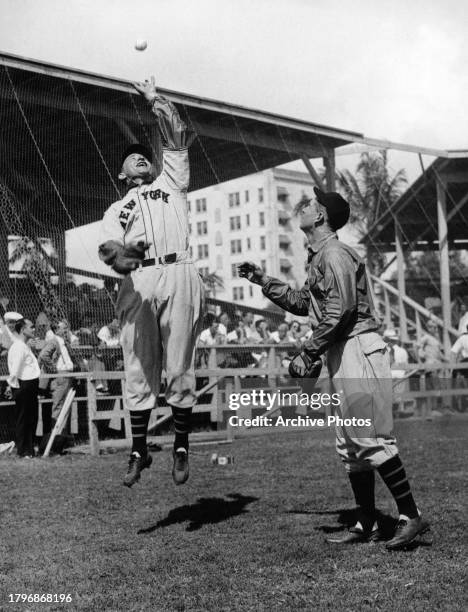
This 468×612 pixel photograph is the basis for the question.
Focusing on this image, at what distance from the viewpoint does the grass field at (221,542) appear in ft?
16.2

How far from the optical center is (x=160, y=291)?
21.3 feet

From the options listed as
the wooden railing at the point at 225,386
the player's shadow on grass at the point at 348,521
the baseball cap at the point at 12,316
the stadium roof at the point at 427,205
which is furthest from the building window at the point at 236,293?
the player's shadow on grass at the point at 348,521

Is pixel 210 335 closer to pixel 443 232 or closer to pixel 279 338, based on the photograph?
pixel 279 338

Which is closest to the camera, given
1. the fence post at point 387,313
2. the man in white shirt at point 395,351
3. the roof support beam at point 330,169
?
the man in white shirt at point 395,351

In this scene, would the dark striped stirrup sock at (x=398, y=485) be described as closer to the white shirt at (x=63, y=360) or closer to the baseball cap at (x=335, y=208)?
the baseball cap at (x=335, y=208)

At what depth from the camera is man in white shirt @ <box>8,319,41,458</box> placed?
13.1 meters

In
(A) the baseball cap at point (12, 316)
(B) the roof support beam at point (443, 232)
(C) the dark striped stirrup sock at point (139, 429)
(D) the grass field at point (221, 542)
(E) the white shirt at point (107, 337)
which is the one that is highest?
(B) the roof support beam at point (443, 232)

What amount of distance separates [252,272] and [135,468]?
1713 mm

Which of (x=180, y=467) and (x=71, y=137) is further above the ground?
(x=71, y=137)

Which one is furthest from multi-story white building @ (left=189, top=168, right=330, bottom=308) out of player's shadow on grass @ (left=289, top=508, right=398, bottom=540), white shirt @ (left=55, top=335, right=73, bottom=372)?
white shirt @ (left=55, top=335, right=73, bottom=372)

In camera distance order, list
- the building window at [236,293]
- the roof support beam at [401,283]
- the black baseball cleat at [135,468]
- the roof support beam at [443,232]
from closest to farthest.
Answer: the black baseball cleat at [135,468] → the roof support beam at [401,283] → the roof support beam at [443,232] → the building window at [236,293]

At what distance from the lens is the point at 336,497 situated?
8258mm

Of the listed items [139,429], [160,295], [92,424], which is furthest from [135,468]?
[92,424]

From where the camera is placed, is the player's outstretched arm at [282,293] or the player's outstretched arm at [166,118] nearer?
the player's outstretched arm at [166,118]
